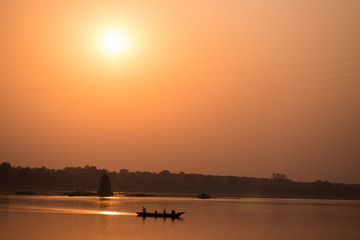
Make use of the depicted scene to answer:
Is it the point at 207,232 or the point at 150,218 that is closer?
the point at 207,232

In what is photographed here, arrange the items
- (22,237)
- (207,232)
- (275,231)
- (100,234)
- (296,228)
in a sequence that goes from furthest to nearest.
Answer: (296,228) < (275,231) < (207,232) < (100,234) < (22,237)

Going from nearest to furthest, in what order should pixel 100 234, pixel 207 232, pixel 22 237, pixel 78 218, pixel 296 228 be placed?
1. pixel 22 237
2. pixel 100 234
3. pixel 207 232
4. pixel 296 228
5. pixel 78 218

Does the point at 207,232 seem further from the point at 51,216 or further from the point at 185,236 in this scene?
the point at 51,216

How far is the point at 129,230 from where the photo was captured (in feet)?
267

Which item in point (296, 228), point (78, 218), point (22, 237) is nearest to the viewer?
point (22, 237)

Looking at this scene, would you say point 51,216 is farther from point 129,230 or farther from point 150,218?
point 129,230

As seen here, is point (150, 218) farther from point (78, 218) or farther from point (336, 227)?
point (336, 227)

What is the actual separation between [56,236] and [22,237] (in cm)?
403

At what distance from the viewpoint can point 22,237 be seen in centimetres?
6906

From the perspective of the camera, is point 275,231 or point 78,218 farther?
point 78,218

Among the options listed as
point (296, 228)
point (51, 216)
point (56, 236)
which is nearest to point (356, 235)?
point (296, 228)

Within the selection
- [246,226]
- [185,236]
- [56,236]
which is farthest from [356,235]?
[56,236]

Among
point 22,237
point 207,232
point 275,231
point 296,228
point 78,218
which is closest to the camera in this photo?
point 22,237

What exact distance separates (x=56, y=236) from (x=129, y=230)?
13.2 meters
